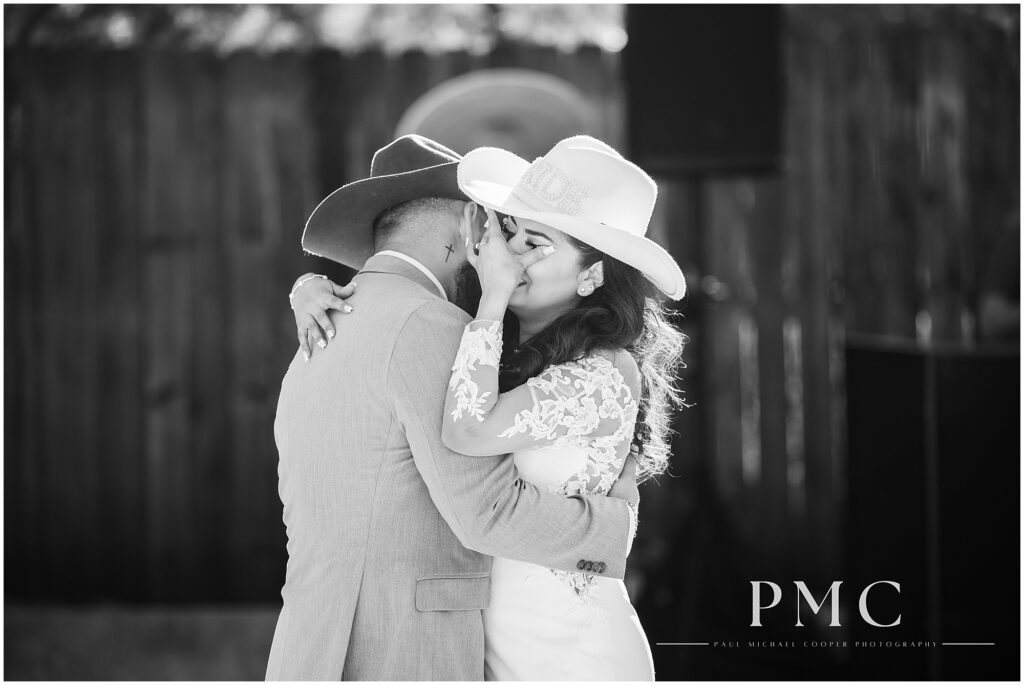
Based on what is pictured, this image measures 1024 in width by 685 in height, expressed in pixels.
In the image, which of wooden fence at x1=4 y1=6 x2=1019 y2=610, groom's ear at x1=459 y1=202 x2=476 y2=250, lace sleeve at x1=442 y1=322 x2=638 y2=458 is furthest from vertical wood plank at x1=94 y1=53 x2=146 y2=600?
lace sleeve at x1=442 y1=322 x2=638 y2=458

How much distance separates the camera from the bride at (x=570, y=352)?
1.89 m

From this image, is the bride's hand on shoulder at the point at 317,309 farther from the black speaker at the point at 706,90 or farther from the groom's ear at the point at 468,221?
the black speaker at the point at 706,90

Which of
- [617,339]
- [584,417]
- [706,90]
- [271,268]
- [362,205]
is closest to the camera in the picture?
[584,417]

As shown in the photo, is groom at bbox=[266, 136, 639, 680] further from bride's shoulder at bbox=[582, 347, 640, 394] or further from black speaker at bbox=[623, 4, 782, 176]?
black speaker at bbox=[623, 4, 782, 176]

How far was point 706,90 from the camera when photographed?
4.15 metres

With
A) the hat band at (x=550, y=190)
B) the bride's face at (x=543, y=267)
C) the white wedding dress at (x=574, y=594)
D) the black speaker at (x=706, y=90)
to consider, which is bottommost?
the white wedding dress at (x=574, y=594)

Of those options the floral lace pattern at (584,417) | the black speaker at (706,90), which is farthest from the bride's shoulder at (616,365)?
the black speaker at (706,90)

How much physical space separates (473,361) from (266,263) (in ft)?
9.90

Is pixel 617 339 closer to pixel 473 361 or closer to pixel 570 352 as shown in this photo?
pixel 570 352

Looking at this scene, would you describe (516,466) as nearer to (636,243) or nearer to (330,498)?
(330,498)

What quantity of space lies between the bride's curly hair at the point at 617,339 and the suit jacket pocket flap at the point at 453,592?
35 centimetres

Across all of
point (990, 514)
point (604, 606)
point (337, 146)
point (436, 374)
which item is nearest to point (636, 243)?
point (436, 374)

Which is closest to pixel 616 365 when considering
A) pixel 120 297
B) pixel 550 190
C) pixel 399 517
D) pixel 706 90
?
pixel 550 190

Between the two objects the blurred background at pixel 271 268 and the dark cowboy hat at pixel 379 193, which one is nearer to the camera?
the dark cowboy hat at pixel 379 193
